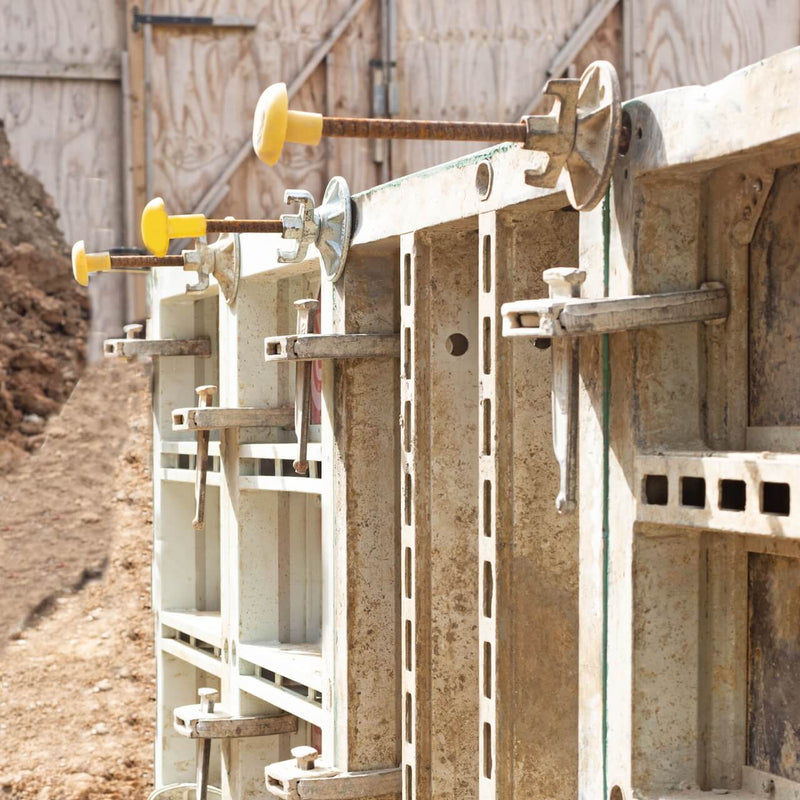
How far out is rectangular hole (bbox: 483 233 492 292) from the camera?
4707 millimetres

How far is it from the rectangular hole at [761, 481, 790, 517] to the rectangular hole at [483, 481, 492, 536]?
141cm

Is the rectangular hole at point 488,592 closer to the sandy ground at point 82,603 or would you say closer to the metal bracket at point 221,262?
the metal bracket at point 221,262

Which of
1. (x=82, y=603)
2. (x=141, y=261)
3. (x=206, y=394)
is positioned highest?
(x=141, y=261)

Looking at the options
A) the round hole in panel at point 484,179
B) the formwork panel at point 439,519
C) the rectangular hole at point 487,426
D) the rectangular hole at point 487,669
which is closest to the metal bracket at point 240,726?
the formwork panel at point 439,519

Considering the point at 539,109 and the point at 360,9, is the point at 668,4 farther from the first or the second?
the point at 360,9

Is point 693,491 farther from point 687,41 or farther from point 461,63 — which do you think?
point 687,41

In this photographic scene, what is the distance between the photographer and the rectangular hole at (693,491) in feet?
11.8

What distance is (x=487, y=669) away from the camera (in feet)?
15.5

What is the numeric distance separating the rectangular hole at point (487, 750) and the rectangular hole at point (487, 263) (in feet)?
4.55

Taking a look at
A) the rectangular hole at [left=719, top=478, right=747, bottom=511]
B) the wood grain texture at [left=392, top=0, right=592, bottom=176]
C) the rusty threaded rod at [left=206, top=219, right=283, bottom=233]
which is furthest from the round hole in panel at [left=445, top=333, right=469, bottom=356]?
the wood grain texture at [left=392, top=0, right=592, bottom=176]

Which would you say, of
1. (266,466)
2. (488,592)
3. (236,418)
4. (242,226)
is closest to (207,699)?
Answer: (266,466)

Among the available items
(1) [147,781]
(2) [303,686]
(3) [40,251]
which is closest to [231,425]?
(2) [303,686]

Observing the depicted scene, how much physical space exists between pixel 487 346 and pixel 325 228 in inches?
49.9

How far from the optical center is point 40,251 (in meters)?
12.3
